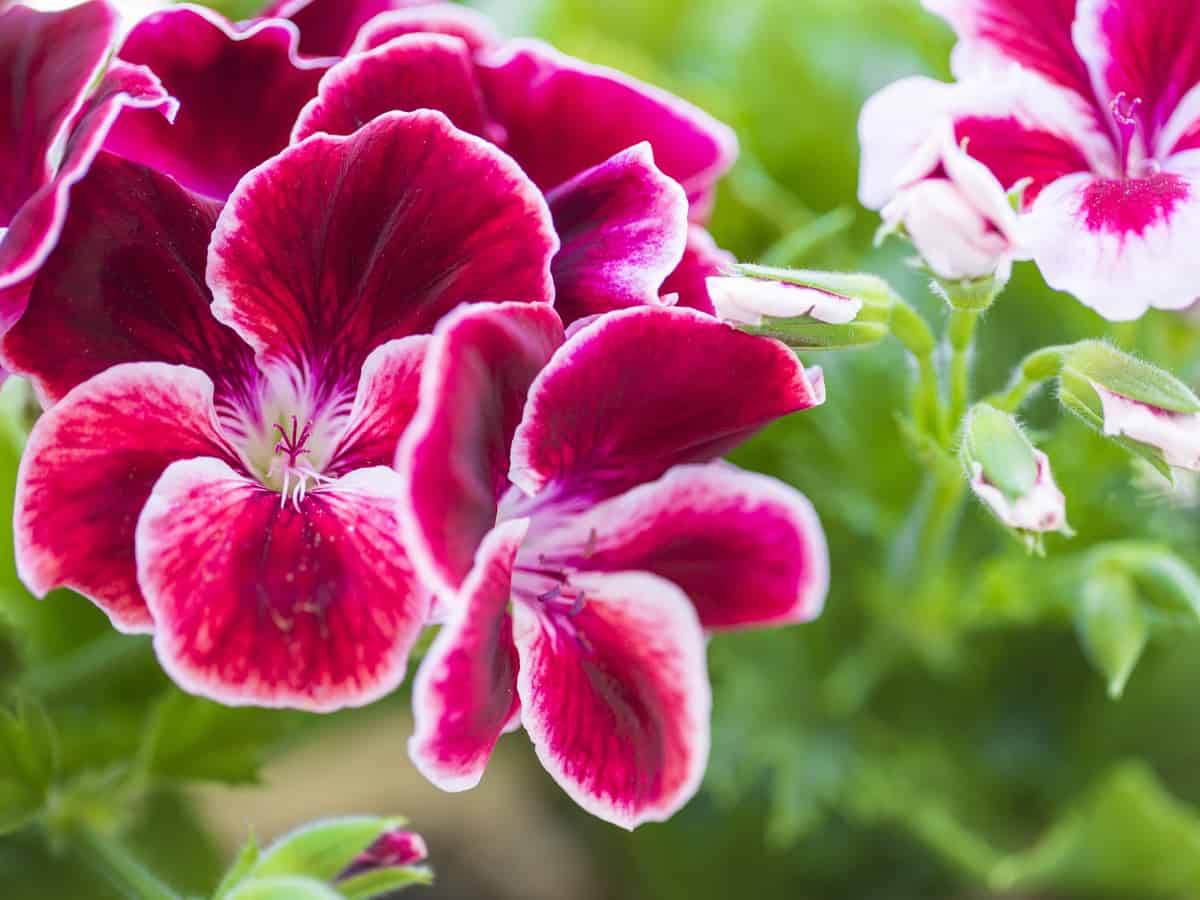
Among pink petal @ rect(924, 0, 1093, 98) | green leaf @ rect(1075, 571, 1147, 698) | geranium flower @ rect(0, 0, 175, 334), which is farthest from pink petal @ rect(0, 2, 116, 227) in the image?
green leaf @ rect(1075, 571, 1147, 698)

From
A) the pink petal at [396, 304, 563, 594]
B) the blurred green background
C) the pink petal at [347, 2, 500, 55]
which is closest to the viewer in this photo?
the pink petal at [396, 304, 563, 594]

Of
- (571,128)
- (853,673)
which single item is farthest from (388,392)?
(853,673)

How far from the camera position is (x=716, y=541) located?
0.39m

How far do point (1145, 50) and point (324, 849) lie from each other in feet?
1.05

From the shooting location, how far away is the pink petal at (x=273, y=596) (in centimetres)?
32

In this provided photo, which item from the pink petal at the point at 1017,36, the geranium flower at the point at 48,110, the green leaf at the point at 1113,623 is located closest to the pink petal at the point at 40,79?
the geranium flower at the point at 48,110

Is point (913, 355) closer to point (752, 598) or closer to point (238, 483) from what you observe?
point (752, 598)

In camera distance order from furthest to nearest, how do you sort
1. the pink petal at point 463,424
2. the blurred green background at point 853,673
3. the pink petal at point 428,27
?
the blurred green background at point 853,673, the pink petal at point 428,27, the pink petal at point 463,424

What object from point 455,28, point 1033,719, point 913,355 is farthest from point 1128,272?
point 1033,719

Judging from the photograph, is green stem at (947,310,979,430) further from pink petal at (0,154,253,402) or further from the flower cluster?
pink petal at (0,154,253,402)

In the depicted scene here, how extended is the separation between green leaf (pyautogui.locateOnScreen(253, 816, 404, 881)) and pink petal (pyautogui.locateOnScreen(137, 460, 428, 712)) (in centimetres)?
7

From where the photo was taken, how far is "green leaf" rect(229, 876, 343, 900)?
13.6 inches

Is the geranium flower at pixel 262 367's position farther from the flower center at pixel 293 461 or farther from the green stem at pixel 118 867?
the green stem at pixel 118 867

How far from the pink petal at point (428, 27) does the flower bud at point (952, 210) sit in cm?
14
